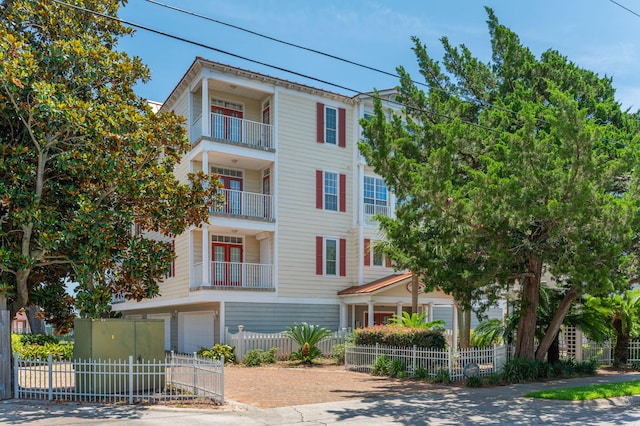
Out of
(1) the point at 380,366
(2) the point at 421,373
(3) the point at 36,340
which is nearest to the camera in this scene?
(2) the point at 421,373

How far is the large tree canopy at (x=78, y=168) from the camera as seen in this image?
12695 mm

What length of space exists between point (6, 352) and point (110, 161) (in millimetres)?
4902

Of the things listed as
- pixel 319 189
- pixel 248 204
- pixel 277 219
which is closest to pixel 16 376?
pixel 248 204

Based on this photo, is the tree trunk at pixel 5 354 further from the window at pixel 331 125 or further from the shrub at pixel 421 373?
the window at pixel 331 125

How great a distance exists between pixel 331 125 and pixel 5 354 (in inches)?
728

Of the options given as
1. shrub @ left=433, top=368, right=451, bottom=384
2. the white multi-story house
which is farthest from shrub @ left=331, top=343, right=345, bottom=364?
shrub @ left=433, top=368, right=451, bottom=384

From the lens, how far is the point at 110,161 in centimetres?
1305

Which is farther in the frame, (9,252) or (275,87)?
(275,87)

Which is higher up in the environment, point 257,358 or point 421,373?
point 421,373

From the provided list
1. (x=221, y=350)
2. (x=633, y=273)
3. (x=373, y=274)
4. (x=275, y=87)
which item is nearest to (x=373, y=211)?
(x=373, y=274)

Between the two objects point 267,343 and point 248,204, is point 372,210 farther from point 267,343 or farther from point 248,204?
point 267,343

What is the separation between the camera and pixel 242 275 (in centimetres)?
2573

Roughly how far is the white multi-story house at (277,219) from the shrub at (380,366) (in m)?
6.94

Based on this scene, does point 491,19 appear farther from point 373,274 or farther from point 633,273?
point 373,274
